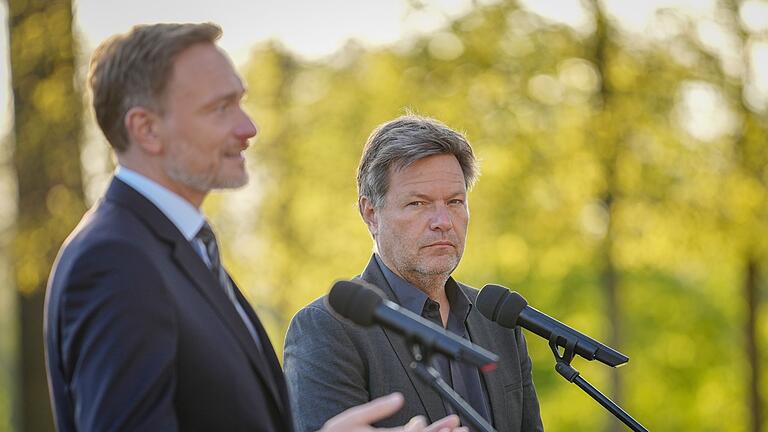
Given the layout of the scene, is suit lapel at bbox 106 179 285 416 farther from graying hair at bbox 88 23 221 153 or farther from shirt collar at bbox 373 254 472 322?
shirt collar at bbox 373 254 472 322

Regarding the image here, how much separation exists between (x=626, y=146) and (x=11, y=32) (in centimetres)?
656

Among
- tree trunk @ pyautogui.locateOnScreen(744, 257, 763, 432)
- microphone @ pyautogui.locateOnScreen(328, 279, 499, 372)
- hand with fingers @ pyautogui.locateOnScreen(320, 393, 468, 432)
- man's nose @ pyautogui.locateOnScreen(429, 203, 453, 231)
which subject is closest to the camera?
hand with fingers @ pyautogui.locateOnScreen(320, 393, 468, 432)

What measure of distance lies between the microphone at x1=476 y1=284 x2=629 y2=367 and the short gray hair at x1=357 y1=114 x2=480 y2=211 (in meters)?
0.74

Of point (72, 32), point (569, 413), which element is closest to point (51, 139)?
point (72, 32)

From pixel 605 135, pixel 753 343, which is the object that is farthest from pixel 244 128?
pixel 753 343

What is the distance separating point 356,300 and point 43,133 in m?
6.52

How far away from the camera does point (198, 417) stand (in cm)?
254

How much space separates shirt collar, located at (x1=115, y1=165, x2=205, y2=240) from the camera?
2715 mm

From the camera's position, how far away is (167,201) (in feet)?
8.94

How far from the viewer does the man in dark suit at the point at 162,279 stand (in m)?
2.42

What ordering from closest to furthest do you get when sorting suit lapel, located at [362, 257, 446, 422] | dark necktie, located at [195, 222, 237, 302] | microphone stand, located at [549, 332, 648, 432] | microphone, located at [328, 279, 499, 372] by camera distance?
microphone, located at [328, 279, 499, 372] → dark necktie, located at [195, 222, 237, 302] → microphone stand, located at [549, 332, 648, 432] → suit lapel, located at [362, 257, 446, 422]

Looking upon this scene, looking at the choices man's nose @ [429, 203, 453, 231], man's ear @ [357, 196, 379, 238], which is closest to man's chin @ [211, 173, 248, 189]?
man's nose @ [429, 203, 453, 231]

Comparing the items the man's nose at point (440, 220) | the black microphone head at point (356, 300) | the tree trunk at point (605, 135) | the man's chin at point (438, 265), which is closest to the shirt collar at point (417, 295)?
the man's chin at point (438, 265)

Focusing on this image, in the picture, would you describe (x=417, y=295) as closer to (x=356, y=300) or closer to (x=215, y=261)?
(x=356, y=300)
